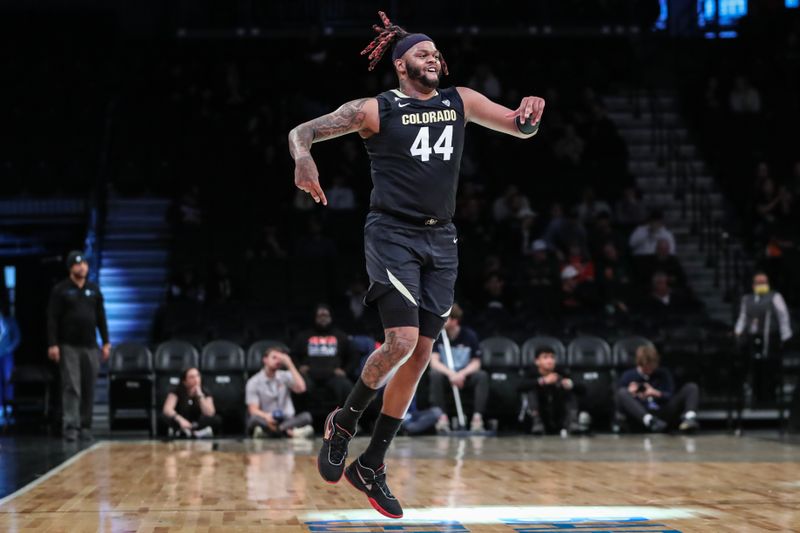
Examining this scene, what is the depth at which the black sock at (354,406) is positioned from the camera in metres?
6.74

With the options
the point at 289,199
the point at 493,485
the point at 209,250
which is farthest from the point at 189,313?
the point at 493,485

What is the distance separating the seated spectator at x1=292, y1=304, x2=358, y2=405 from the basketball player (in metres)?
8.92

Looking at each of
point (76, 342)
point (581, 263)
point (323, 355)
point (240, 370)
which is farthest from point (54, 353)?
point (581, 263)

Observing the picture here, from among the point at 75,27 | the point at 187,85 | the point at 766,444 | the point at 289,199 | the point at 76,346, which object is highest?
the point at 75,27

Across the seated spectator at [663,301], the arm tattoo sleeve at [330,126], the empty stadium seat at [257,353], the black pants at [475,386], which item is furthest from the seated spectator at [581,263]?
the arm tattoo sleeve at [330,126]

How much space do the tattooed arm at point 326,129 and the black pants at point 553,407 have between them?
948 cm

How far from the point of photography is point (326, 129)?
647 centimetres

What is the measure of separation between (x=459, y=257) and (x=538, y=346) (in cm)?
306

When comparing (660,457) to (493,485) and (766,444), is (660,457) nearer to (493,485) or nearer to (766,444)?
(766,444)

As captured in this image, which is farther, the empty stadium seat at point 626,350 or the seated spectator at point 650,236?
the seated spectator at point 650,236

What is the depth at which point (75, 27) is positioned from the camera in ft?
81.2

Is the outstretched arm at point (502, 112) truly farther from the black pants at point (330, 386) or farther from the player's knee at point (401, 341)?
the black pants at point (330, 386)

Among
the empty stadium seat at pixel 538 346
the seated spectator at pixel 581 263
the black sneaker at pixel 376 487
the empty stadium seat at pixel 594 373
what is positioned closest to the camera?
the black sneaker at pixel 376 487

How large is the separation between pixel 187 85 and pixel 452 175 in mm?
16860
